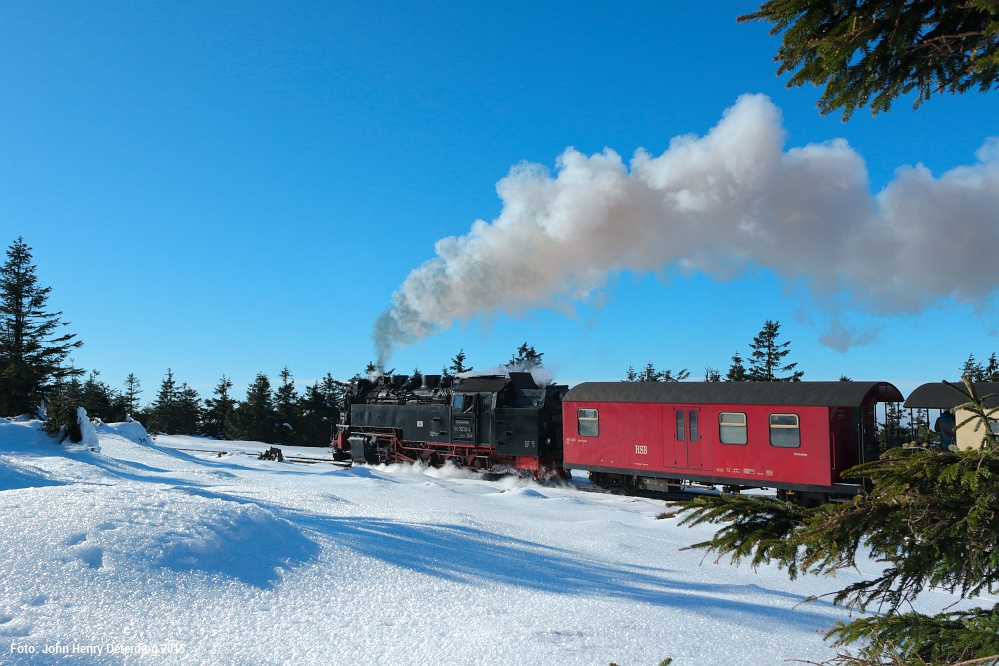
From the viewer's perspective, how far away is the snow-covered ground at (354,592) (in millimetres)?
4246

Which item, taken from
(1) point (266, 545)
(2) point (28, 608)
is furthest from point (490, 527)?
(2) point (28, 608)

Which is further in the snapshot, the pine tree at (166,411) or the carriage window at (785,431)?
the pine tree at (166,411)


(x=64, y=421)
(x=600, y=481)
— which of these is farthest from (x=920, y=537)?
(x=64, y=421)

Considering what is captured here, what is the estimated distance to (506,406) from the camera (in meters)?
18.8

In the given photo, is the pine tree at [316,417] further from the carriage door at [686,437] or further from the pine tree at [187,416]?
the carriage door at [686,437]

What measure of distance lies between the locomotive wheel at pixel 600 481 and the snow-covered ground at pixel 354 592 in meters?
7.82

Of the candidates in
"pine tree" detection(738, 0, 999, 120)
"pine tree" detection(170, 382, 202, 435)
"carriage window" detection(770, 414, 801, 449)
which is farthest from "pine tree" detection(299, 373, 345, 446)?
"pine tree" detection(738, 0, 999, 120)

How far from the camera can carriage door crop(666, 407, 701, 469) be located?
46.7 feet

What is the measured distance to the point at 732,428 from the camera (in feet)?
45.0

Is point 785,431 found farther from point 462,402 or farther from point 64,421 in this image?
point 64,421

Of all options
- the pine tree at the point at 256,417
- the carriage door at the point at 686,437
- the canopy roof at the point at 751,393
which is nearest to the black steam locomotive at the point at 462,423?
the canopy roof at the point at 751,393

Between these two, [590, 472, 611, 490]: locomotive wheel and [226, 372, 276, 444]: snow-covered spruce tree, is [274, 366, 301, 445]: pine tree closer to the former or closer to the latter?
[226, 372, 276, 444]: snow-covered spruce tree

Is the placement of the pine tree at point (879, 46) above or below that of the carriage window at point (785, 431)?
above

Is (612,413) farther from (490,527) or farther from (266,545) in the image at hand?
(266,545)
